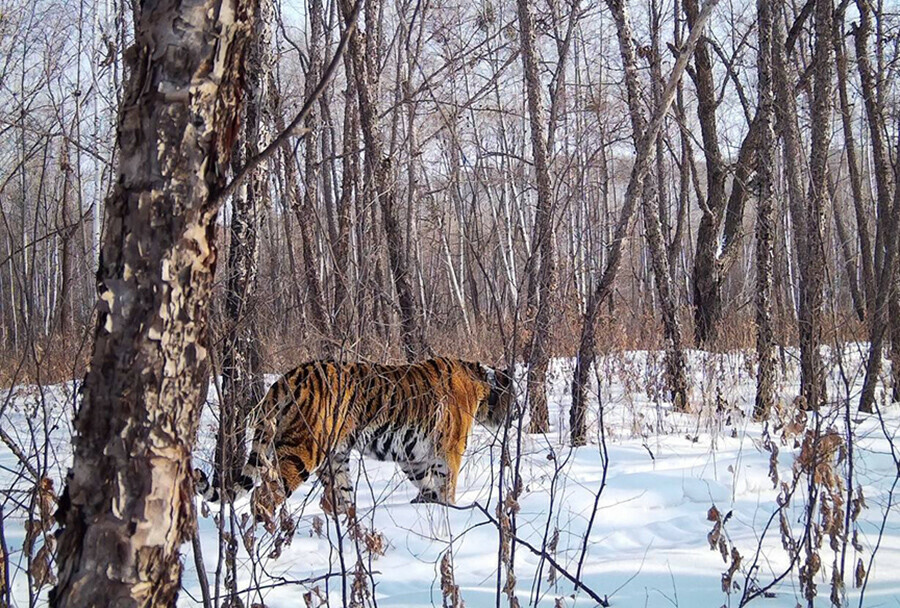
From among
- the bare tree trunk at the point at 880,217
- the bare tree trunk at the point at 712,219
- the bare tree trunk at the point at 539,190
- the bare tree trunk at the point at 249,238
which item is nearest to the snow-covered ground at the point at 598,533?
the bare tree trunk at the point at 539,190

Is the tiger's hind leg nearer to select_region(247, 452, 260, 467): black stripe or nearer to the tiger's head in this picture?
the tiger's head

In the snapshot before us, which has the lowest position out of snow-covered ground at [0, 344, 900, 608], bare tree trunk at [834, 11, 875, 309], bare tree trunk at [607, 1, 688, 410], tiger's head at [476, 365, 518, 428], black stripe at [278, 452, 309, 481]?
snow-covered ground at [0, 344, 900, 608]

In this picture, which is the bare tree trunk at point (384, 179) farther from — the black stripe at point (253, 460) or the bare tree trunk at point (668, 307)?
the black stripe at point (253, 460)

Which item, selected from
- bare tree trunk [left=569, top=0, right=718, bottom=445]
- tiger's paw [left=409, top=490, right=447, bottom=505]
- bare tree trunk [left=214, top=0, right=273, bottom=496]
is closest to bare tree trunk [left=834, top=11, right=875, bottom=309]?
bare tree trunk [left=569, top=0, right=718, bottom=445]

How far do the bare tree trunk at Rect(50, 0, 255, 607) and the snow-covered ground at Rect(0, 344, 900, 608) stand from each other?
117 cm

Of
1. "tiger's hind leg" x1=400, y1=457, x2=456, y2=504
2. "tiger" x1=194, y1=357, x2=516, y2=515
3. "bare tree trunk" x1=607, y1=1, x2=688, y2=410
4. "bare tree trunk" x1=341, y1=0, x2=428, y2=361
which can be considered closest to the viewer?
"tiger" x1=194, y1=357, x2=516, y2=515

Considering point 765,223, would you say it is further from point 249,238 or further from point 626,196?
point 249,238

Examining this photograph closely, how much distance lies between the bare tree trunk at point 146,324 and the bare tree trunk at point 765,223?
20.1 ft

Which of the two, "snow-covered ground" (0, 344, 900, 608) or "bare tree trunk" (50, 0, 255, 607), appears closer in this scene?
"bare tree trunk" (50, 0, 255, 607)

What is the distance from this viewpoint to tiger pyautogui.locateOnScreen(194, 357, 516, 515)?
14.2ft

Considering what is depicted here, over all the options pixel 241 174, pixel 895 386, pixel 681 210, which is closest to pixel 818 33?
pixel 895 386

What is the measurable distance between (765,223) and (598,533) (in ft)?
13.3

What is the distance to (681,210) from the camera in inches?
591

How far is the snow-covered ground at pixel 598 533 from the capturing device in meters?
3.01
